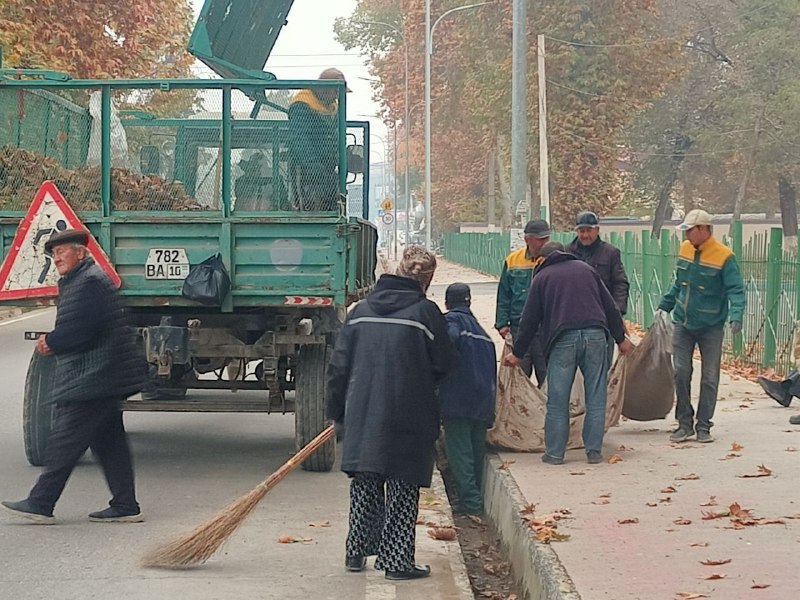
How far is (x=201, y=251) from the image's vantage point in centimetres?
955

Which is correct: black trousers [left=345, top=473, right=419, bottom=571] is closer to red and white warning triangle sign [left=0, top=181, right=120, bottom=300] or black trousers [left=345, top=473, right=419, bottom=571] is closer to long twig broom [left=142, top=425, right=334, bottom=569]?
long twig broom [left=142, top=425, right=334, bottom=569]

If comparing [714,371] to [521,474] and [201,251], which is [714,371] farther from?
[201,251]

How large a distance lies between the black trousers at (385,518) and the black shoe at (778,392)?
21.5ft

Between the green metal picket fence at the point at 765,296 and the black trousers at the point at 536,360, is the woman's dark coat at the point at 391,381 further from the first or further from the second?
the green metal picket fence at the point at 765,296

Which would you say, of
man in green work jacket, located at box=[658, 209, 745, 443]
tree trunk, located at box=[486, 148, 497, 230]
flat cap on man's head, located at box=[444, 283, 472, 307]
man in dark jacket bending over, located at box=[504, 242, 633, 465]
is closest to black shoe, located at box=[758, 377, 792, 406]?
man in green work jacket, located at box=[658, 209, 745, 443]

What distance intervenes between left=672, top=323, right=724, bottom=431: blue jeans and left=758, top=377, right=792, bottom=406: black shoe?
6.83 feet

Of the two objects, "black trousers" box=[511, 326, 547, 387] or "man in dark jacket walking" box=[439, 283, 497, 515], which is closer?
"man in dark jacket walking" box=[439, 283, 497, 515]

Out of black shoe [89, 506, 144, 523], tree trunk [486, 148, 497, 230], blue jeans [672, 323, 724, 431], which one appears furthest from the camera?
tree trunk [486, 148, 497, 230]

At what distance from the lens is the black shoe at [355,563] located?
7.06 metres

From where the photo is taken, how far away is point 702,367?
414 inches

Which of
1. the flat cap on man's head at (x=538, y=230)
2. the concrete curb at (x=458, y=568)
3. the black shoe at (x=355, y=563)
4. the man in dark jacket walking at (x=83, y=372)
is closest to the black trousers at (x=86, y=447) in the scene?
A: the man in dark jacket walking at (x=83, y=372)

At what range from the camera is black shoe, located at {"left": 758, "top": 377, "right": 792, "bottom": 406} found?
12564mm

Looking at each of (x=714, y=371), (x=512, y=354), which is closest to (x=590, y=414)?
(x=512, y=354)

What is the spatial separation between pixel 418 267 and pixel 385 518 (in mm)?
1242
